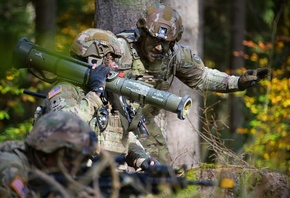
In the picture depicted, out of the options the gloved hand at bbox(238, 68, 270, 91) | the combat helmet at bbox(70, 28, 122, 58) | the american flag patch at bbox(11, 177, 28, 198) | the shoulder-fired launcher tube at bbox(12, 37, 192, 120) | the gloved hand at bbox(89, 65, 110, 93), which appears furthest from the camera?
the gloved hand at bbox(238, 68, 270, 91)

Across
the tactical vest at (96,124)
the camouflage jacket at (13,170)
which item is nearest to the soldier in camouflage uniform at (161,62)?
the tactical vest at (96,124)

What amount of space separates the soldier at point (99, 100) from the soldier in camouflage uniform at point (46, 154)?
178cm

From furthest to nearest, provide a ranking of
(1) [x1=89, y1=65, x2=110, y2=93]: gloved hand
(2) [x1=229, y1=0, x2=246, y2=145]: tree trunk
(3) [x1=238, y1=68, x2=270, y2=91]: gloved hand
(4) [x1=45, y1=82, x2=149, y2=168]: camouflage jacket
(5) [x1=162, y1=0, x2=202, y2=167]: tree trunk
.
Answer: (2) [x1=229, y1=0, x2=246, y2=145]: tree trunk < (5) [x1=162, y1=0, x2=202, y2=167]: tree trunk < (3) [x1=238, y1=68, x2=270, y2=91]: gloved hand < (1) [x1=89, y1=65, x2=110, y2=93]: gloved hand < (4) [x1=45, y1=82, x2=149, y2=168]: camouflage jacket

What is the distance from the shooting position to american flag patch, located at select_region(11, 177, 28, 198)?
641 cm

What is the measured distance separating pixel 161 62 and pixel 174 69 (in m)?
0.23

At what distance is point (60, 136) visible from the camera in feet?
21.3

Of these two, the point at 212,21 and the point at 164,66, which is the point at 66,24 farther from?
the point at 164,66

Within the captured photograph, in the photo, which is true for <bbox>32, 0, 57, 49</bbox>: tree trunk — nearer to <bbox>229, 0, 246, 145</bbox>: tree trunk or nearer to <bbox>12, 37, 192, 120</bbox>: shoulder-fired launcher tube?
<bbox>229, 0, 246, 145</bbox>: tree trunk

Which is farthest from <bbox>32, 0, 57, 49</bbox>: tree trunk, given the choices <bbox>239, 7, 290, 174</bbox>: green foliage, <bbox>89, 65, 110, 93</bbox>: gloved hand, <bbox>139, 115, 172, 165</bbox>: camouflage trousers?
<bbox>89, 65, 110, 93</bbox>: gloved hand

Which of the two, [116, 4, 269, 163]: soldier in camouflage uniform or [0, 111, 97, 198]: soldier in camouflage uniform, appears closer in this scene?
[0, 111, 97, 198]: soldier in camouflage uniform

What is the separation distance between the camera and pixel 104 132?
29.6ft

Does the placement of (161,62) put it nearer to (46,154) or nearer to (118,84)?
(118,84)

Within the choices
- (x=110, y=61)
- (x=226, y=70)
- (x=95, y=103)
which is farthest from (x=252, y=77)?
(x=226, y=70)

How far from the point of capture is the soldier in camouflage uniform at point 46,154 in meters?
6.42
